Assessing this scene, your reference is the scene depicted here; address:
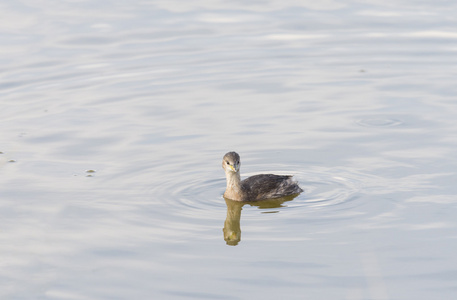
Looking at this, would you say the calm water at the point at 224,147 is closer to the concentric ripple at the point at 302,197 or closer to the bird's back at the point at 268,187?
the concentric ripple at the point at 302,197

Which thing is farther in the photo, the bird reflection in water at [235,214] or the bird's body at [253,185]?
the bird's body at [253,185]

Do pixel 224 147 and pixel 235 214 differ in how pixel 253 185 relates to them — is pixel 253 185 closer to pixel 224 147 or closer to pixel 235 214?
pixel 235 214

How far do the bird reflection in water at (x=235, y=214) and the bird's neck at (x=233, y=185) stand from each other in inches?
3.3

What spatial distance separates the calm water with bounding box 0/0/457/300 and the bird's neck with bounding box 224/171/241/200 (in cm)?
22

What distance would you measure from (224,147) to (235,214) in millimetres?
2337

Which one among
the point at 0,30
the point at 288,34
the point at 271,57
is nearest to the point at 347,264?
the point at 271,57

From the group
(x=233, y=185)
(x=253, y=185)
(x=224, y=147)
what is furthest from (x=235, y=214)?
(x=224, y=147)

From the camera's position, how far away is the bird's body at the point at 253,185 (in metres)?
11.0

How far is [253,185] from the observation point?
11.2 meters

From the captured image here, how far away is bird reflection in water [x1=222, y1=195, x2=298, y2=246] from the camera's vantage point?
935 cm

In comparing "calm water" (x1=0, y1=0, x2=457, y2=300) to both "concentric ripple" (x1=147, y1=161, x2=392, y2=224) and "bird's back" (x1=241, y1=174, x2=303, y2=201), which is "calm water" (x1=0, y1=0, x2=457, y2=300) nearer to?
"concentric ripple" (x1=147, y1=161, x2=392, y2=224)

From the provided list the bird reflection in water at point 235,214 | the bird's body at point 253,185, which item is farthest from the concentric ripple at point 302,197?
the bird's body at point 253,185

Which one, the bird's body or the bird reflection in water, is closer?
the bird reflection in water

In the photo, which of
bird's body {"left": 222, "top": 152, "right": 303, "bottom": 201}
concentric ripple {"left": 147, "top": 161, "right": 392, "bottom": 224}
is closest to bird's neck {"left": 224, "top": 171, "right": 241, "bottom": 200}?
bird's body {"left": 222, "top": 152, "right": 303, "bottom": 201}
